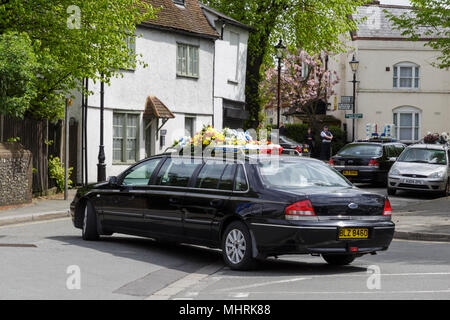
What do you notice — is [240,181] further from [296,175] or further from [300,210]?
[300,210]

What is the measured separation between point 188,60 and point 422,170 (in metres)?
11.7

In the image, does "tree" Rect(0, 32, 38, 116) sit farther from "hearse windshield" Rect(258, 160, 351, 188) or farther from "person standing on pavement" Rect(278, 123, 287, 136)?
"person standing on pavement" Rect(278, 123, 287, 136)

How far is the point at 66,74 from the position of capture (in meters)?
19.7

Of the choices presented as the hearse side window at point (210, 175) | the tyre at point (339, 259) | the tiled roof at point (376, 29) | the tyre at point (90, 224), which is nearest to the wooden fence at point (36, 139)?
the tyre at point (90, 224)

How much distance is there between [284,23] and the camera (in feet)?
Answer: 131

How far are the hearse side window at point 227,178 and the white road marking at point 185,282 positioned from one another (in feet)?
3.60

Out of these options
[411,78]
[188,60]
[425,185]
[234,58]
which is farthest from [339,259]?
[411,78]

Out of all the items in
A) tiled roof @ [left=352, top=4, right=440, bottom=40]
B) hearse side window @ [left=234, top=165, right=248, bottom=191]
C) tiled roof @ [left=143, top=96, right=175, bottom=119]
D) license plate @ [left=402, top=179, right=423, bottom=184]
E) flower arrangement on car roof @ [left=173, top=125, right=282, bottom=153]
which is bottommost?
license plate @ [left=402, top=179, right=423, bottom=184]

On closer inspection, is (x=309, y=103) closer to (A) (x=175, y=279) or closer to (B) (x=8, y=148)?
(B) (x=8, y=148)

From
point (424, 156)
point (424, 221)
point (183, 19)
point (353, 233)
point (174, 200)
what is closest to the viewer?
point (353, 233)

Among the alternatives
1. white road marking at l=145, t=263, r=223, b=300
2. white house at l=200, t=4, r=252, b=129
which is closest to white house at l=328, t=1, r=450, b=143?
white house at l=200, t=4, r=252, b=129

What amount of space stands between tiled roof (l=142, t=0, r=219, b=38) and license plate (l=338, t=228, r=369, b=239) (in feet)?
66.1

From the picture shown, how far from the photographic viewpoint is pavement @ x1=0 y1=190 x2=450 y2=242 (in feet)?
47.0

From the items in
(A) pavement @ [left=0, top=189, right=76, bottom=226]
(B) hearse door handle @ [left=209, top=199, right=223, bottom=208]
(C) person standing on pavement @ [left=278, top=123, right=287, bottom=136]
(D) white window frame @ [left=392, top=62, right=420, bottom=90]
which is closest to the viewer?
(B) hearse door handle @ [left=209, top=199, right=223, bottom=208]
